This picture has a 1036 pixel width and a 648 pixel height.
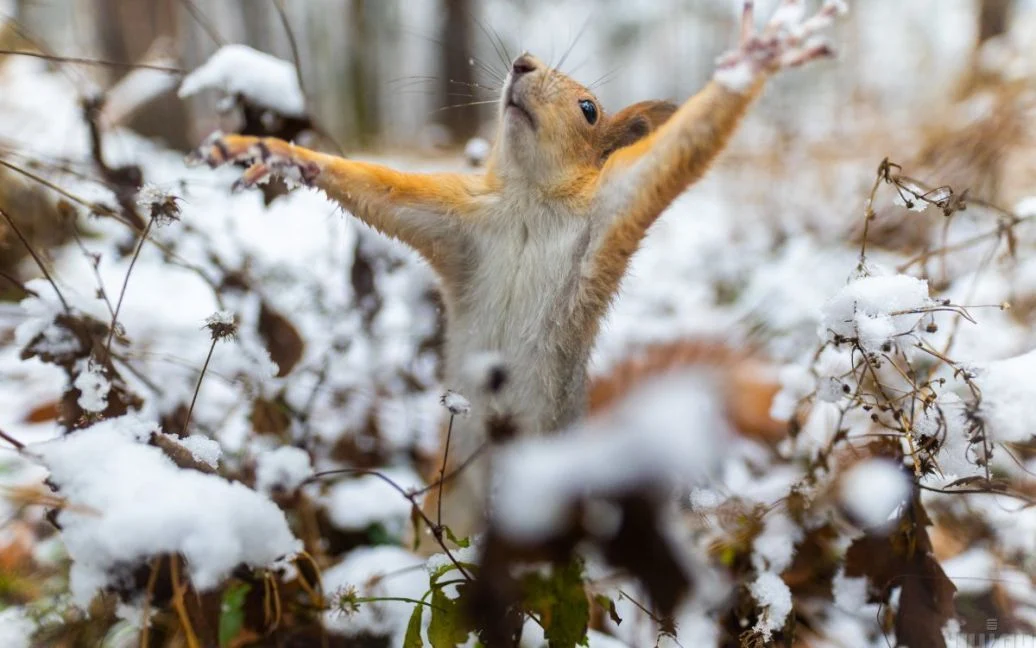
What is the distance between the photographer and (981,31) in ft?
17.1

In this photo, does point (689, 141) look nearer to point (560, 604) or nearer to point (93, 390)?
point (560, 604)

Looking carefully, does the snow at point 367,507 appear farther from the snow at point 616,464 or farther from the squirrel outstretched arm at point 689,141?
the squirrel outstretched arm at point 689,141

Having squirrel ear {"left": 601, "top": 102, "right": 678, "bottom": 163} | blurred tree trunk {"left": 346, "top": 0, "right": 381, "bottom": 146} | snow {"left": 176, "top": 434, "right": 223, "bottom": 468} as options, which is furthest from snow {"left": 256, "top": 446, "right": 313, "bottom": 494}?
blurred tree trunk {"left": 346, "top": 0, "right": 381, "bottom": 146}

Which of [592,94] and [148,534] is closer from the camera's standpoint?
[148,534]

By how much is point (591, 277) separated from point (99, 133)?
5.58 ft

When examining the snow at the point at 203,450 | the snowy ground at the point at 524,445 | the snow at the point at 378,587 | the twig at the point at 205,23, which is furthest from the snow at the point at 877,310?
the twig at the point at 205,23

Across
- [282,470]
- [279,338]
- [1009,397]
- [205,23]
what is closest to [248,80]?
[205,23]

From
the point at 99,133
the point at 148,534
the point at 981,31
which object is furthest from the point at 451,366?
the point at 981,31

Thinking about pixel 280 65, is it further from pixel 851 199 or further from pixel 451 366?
pixel 851 199

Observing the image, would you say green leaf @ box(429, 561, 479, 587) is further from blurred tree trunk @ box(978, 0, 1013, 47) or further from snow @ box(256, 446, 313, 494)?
blurred tree trunk @ box(978, 0, 1013, 47)

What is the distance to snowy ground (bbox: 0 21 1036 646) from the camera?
1.21 meters

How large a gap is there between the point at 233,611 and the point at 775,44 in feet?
5.22

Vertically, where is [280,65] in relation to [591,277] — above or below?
above

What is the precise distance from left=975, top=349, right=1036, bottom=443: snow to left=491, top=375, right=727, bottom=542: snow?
0.46 metres
